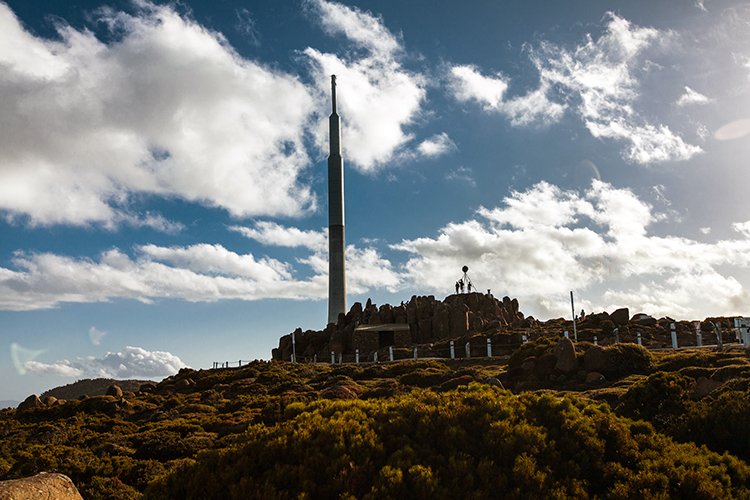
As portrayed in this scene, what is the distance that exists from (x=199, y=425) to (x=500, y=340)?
29.4 m

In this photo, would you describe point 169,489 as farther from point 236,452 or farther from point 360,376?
point 360,376

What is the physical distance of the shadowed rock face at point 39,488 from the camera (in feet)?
24.5

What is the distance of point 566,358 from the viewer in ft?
79.6

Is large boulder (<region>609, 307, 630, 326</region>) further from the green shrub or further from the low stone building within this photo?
the green shrub

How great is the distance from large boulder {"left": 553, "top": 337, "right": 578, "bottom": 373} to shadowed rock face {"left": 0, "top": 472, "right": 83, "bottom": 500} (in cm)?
2011

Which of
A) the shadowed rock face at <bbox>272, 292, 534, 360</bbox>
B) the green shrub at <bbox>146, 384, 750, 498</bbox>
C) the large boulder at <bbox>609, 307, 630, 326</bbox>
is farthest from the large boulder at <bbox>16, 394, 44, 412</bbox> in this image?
the large boulder at <bbox>609, 307, 630, 326</bbox>

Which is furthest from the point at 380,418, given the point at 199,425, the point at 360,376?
the point at 360,376

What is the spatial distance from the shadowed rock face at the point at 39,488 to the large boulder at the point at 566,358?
66.0ft

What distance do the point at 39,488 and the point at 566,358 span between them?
2097cm

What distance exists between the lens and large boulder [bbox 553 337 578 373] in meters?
24.1

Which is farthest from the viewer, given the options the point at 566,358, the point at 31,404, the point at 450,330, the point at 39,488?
the point at 450,330

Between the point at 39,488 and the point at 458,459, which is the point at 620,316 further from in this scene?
the point at 39,488

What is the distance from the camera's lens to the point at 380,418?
9.67 metres

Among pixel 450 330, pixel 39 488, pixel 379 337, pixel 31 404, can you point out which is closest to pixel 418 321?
pixel 450 330
